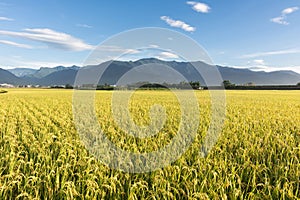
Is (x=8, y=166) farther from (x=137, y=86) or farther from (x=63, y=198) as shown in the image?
(x=137, y=86)

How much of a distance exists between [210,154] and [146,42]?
7.42 m

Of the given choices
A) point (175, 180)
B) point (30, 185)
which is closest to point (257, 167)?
point (175, 180)

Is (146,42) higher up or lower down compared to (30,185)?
higher up

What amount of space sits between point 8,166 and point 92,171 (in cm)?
134

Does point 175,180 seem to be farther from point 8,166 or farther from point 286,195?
point 8,166

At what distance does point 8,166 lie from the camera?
12.2ft

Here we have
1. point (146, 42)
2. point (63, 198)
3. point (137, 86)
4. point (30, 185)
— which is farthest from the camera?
point (137, 86)

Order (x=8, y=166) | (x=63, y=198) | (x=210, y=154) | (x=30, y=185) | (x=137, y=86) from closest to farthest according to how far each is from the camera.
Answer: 1. (x=63, y=198)
2. (x=30, y=185)
3. (x=8, y=166)
4. (x=210, y=154)
5. (x=137, y=86)

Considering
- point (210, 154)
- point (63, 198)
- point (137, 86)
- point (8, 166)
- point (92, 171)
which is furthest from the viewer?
point (137, 86)

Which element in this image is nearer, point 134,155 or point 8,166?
point 8,166

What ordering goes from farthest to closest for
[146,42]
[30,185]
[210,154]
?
[146,42], [210,154], [30,185]

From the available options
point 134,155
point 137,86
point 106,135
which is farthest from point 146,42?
point 137,86

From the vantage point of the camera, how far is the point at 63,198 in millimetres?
2811

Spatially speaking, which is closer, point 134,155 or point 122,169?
point 122,169
